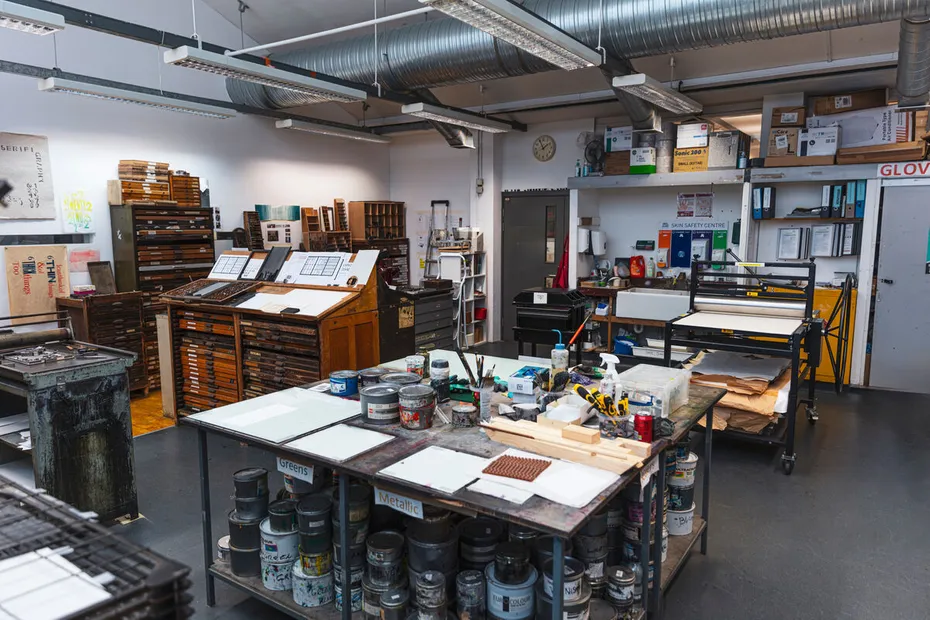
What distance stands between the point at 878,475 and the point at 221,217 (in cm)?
667

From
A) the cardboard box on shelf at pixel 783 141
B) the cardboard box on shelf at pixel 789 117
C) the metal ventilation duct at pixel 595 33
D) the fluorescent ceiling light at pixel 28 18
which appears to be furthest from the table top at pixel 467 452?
the cardboard box on shelf at pixel 789 117

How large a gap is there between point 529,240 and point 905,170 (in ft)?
13.4

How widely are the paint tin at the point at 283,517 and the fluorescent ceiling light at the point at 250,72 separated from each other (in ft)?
8.86

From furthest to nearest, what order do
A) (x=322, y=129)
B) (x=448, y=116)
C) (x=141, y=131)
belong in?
(x=322, y=129) → (x=141, y=131) → (x=448, y=116)

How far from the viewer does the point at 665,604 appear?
258 centimetres

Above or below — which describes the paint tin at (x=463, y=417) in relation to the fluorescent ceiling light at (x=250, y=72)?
below

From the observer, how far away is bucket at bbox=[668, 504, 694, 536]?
2.79m

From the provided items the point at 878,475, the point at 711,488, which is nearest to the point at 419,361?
the point at 711,488

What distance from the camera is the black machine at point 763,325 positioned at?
3.80 m

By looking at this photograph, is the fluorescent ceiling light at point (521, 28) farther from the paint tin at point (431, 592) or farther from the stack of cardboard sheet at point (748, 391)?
the paint tin at point (431, 592)

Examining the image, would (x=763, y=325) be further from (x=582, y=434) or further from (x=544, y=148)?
(x=544, y=148)

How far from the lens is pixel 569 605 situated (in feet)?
6.51

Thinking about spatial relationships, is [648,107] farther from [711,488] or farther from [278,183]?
[278,183]

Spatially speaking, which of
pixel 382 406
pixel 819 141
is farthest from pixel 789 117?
pixel 382 406
